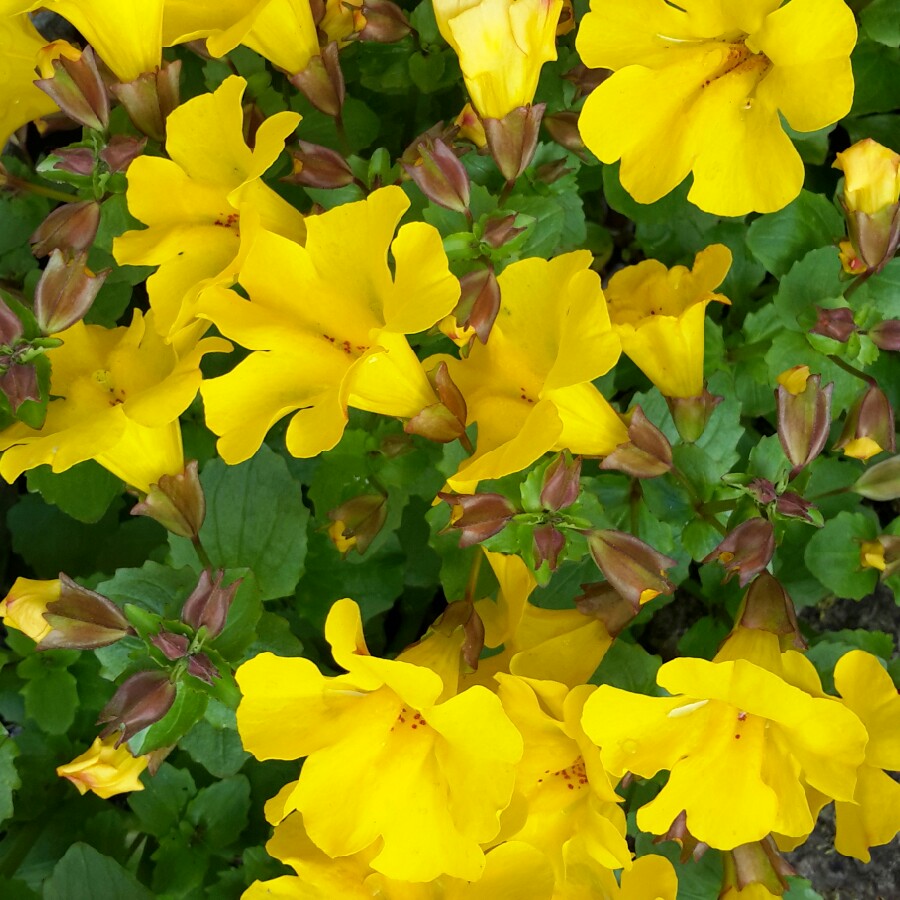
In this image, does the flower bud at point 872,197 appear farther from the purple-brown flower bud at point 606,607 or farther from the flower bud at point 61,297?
the flower bud at point 61,297

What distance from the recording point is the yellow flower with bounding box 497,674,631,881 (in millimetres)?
1170

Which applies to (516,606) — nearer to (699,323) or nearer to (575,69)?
(699,323)

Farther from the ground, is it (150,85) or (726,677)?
(150,85)

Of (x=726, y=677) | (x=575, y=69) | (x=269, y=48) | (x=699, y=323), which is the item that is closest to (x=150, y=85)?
(x=269, y=48)

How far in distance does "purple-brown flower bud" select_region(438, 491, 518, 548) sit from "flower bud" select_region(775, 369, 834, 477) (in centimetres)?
37

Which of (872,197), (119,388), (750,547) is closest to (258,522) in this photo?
(119,388)

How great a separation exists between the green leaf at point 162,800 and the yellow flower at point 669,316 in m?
1.16

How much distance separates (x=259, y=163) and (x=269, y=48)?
27 cm

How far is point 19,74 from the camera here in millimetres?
1501

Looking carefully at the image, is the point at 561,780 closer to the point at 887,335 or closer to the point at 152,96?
the point at 887,335

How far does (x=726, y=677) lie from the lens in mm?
1092

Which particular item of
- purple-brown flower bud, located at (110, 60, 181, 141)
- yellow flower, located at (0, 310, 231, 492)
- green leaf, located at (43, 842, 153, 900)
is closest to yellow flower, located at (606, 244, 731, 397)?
yellow flower, located at (0, 310, 231, 492)

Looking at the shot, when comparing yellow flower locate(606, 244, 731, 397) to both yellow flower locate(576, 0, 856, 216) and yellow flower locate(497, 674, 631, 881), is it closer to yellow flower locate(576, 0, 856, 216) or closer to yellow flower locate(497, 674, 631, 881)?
yellow flower locate(576, 0, 856, 216)

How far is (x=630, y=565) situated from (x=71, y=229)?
936 millimetres
